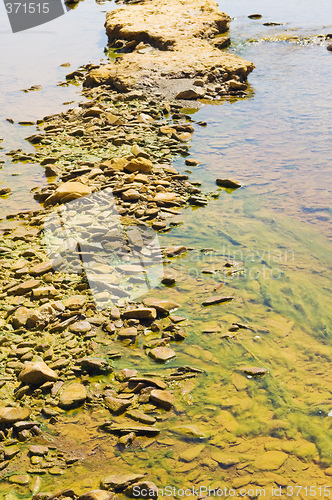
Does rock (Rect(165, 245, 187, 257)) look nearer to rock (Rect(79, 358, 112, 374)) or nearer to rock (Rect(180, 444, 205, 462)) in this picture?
rock (Rect(79, 358, 112, 374))

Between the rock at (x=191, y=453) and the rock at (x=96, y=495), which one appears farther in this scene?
the rock at (x=191, y=453)

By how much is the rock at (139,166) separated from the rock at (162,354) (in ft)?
9.87

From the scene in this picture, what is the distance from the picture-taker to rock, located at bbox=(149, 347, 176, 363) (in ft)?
10.9

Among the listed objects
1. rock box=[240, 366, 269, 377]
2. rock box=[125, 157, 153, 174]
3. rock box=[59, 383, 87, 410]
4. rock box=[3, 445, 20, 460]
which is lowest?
rock box=[240, 366, 269, 377]

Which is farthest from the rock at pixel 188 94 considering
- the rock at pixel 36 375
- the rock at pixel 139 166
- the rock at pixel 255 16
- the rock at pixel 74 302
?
the rock at pixel 255 16

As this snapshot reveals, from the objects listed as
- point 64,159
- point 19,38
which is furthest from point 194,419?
point 19,38

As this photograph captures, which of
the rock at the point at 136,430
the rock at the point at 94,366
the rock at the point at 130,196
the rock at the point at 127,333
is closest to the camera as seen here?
the rock at the point at 136,430

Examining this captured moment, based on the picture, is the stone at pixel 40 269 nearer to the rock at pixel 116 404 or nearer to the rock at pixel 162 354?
the rock at pixel 162 354

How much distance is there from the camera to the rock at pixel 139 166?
5775mm

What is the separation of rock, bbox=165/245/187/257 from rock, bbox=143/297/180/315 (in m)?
0.78

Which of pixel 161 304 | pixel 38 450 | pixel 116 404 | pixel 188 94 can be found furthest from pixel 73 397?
pixel 188 94

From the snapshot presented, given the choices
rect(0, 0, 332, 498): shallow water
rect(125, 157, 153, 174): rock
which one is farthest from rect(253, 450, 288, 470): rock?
rect(125, 157, 153, 174): rock

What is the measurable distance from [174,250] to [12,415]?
2.30 meters

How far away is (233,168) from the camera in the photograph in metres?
6.30
